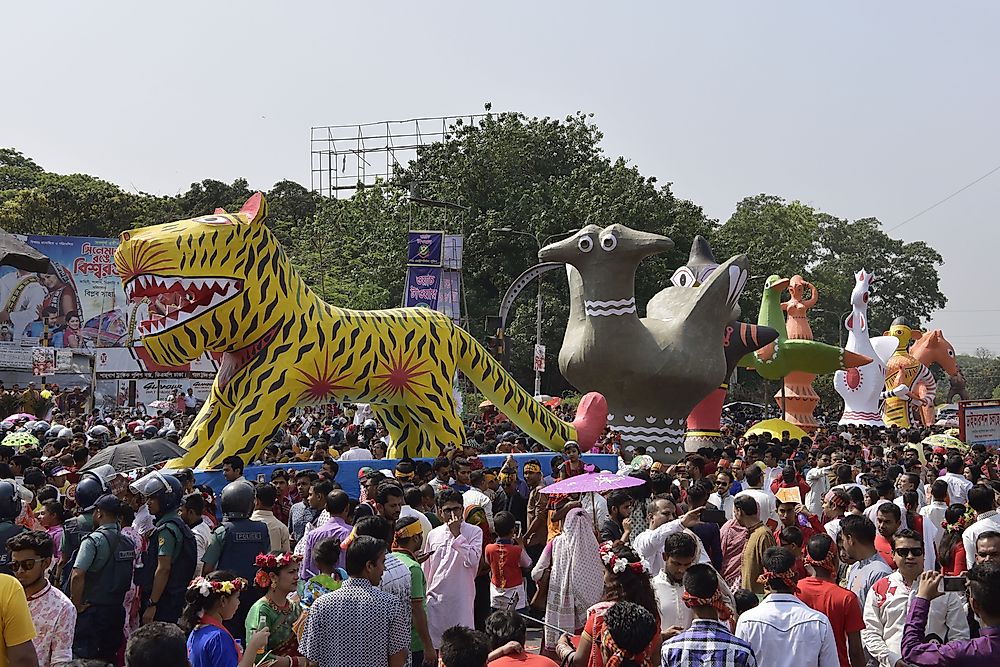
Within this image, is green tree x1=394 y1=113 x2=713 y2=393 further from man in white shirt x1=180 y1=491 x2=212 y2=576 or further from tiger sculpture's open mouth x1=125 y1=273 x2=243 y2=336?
man in white shirt x1=180 y1=491 x2=212 y2=576

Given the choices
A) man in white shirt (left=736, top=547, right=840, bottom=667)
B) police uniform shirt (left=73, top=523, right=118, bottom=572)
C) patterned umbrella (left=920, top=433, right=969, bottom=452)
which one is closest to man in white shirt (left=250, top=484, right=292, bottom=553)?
police uniform shirt (left=73, top=523, right=118, bottom=572)

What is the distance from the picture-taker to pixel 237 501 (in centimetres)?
598

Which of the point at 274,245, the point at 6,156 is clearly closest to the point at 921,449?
the point at 274,245

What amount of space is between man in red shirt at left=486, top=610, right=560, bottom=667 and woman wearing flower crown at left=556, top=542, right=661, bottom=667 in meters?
0.18

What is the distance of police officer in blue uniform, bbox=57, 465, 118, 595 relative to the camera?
5926 millimetres

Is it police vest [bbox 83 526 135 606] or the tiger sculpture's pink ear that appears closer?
police vest [bbox 83 526 135 606]

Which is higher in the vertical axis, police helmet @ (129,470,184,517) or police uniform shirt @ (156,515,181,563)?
police helmet @ (129,470,184,517)

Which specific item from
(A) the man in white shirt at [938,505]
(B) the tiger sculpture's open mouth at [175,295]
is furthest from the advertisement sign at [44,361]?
(A) the man in white shirt at [938,505]

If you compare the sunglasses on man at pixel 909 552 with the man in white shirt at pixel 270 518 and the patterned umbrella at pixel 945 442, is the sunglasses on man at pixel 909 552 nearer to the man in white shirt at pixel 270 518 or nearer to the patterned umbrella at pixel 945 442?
the man in white shirt at pixel 270 518

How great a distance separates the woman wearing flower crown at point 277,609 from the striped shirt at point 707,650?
172 cm

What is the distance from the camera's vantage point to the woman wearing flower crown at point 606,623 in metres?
3.81

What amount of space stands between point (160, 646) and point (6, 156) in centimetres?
5500

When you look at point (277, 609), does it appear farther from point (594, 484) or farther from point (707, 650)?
point (594, 484)

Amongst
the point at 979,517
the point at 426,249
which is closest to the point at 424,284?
the point at 426,249
